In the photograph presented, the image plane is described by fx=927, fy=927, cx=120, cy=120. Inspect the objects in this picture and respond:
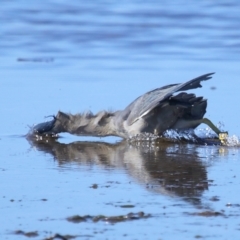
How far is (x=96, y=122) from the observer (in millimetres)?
8195

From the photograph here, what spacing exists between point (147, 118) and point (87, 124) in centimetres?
64

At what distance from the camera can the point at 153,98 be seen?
777 centimetres

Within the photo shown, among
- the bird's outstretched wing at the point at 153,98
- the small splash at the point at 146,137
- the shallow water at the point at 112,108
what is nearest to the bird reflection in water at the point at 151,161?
the shallow water at the point at 112,108

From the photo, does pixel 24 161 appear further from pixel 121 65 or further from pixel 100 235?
pixel 121 65

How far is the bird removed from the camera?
7755 millimetres

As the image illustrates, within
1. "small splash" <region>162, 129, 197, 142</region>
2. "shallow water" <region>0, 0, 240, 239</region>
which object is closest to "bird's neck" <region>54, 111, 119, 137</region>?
"shallow water" <region>0, 0, 240, 239</region>

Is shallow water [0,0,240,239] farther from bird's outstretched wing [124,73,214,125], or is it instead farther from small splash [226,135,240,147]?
bird's outstretched wing [124,73,214,125]

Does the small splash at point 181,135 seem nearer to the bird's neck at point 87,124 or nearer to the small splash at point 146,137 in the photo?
the small splash at point 146,137

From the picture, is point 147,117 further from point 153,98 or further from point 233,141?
point 233,141

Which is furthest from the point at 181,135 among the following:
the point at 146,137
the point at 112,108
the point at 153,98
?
the point at 112,108

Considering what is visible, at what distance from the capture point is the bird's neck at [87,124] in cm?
820

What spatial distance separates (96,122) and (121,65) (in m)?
3.12

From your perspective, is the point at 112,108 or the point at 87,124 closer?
the point at 87,124

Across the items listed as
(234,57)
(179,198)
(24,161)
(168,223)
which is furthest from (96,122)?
(234,57)
